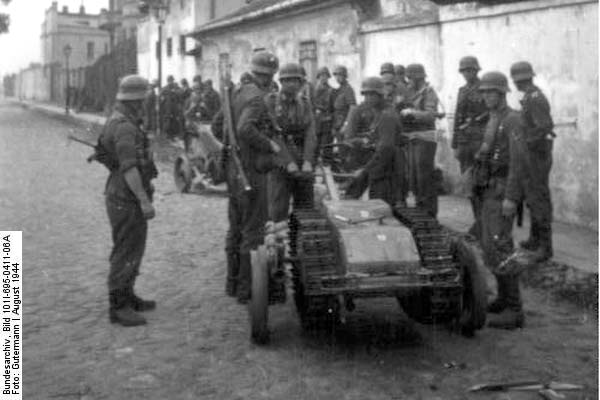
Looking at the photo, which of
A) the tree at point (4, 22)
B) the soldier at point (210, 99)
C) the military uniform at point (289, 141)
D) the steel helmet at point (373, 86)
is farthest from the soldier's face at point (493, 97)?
the tree at point (4, 22)

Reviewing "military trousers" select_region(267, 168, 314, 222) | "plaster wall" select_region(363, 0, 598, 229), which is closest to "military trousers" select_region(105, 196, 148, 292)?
"military trousers" select_region(267, 168, 314, 222)

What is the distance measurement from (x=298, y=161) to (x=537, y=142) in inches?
89.3

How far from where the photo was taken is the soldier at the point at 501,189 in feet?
19.8

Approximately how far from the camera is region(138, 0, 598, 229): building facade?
9617 mm

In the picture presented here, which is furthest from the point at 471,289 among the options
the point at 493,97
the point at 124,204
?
the point at 124,204

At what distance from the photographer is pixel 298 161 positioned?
24.4 ft

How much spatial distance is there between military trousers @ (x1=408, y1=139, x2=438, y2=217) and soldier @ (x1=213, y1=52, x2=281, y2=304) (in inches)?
124

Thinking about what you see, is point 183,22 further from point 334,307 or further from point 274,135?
point 334,307

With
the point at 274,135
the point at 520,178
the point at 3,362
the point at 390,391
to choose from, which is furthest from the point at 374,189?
the point at 3,362

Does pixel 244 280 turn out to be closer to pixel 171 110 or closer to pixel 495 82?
pixel 495 82

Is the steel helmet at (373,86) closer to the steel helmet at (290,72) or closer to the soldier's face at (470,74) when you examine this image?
the steel helmet at (290,72)

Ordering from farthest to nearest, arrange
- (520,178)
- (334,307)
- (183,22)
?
(183,22) → (520,178) → (334,307)

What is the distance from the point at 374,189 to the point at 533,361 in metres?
2.89

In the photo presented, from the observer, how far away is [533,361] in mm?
5297
